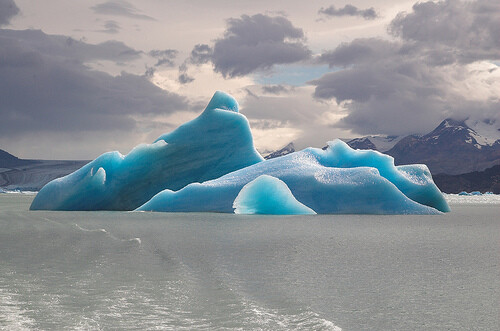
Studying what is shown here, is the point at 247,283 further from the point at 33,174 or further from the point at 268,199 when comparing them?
the point at 33,174

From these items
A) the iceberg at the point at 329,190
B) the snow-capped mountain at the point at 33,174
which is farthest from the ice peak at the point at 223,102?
the snow-capped mountain at the point at 33,174

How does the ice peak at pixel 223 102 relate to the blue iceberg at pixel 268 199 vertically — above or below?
above

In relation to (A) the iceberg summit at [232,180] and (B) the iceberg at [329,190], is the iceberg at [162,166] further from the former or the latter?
(B) the iceberg at [329,190]

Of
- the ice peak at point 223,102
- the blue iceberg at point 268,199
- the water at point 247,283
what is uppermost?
the ice peak at point 223,102

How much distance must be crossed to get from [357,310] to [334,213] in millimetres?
12900

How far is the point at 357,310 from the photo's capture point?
12.6 ft

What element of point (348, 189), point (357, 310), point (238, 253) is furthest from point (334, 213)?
point (357, 310)

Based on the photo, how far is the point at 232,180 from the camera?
55.0ft

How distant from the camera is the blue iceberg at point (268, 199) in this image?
15.3 meters

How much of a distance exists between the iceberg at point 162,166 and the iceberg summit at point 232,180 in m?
0.03

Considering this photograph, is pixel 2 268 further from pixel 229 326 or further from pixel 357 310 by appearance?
pixel 357 310

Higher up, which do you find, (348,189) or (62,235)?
(348,189)

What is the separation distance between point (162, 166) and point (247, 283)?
615 inches

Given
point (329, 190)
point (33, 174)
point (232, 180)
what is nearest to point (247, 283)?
point (329, 190)
